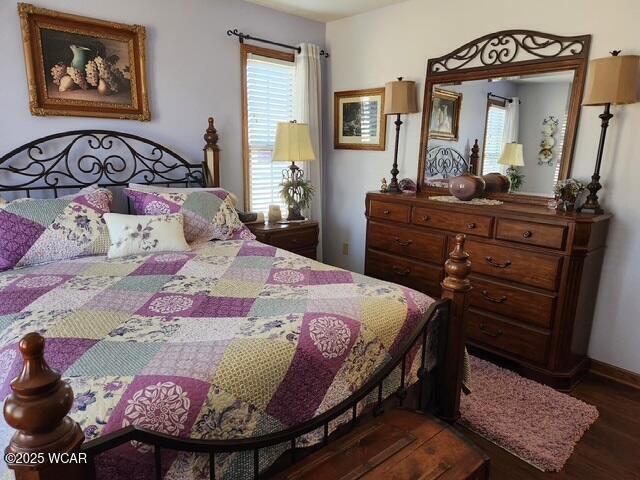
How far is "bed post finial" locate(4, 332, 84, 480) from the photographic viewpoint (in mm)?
719

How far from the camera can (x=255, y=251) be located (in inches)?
95.7

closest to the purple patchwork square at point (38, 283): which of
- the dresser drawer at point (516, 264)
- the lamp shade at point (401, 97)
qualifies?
the dresser drawer at point (516, 264)

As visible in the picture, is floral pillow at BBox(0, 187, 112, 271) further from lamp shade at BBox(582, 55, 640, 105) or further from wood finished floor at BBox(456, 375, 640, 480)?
lamp shade at BBox(582, 55, 640, 105)

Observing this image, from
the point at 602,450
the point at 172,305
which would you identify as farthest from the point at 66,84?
the point at 602,450

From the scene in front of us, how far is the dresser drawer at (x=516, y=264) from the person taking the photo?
236 centimetres

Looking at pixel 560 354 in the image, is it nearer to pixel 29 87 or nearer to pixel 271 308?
pixel 271 308

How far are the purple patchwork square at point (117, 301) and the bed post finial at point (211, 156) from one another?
1.69 metres

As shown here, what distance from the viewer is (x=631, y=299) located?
2479 millimetres

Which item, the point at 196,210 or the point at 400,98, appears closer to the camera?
the point at 196,210

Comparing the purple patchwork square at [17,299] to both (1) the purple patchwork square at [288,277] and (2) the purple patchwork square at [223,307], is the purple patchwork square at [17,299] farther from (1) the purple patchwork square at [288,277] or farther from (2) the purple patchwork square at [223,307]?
(1) the purple patchwork square at [288,277]

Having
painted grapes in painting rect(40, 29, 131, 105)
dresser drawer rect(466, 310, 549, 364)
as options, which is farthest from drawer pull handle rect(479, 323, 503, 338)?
painted grapes in painting rect(40, 29, 131, 105)

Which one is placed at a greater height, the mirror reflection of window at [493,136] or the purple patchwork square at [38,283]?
the mirror reflection of window at [493,136]

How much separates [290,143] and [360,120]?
801mm

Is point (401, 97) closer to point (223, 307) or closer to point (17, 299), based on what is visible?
point (223, 307)
